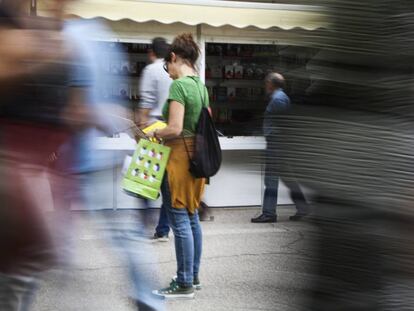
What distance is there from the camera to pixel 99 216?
→ 3318mm

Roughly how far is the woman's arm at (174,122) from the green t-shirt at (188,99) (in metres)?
0.04

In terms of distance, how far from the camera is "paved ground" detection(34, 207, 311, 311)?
4.46ft

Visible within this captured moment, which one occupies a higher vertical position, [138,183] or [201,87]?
[201,87]

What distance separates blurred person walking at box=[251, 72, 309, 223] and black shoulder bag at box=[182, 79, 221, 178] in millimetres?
3009

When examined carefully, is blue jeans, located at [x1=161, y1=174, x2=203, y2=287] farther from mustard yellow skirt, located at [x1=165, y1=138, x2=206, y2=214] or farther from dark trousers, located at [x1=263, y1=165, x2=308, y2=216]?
dark trousers, located at [x1=263, y1=165, x2=308, y2=216]

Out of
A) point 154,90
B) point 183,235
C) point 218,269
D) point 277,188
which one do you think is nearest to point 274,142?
point 277,188

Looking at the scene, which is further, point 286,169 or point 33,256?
point 33,256

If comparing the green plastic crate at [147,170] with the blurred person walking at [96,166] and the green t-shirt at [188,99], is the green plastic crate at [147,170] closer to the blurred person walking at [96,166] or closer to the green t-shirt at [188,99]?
the green t-shirt at [188,99]

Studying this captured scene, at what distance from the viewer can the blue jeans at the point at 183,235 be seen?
437 centimetres

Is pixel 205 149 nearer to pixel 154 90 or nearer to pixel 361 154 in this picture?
pixel 154 90

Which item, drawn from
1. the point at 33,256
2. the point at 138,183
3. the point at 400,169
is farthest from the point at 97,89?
the point at 400,169

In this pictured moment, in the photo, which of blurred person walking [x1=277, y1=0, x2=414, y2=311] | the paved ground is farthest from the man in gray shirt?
blurred person walking [x1=277, y1=0, x2=414, y2=311]

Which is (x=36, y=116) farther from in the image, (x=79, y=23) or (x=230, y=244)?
(x=230, y=244)

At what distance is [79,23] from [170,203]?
1853 mm
